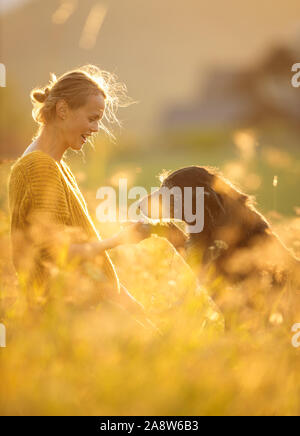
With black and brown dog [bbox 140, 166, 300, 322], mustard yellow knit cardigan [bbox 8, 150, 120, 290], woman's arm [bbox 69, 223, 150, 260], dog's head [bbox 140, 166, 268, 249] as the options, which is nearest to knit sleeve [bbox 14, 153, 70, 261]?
mustard yellow knit cardigan [bbox 8, 150, 120, 290]

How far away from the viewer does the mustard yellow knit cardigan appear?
3361 millimetres

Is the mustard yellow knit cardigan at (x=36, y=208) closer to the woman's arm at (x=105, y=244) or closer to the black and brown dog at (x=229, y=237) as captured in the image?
the woman's arm at (x=105, y=244)

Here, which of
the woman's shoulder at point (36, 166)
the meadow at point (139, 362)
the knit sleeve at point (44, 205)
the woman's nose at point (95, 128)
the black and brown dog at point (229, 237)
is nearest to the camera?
the meadow at point (139, 362)

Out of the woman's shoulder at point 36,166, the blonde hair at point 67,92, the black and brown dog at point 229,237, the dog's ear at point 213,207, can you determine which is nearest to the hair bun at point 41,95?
the blonde hair at point 67,92

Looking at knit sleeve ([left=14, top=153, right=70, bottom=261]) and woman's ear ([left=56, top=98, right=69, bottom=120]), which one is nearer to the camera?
knit sleeve ([left=14, top=153, right=70, bottom=261])

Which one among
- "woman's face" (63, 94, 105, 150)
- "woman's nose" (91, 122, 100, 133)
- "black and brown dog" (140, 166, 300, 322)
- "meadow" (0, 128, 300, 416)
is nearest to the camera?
"meadow" (0, 128, 300, 416)

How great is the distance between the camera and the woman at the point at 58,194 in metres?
3.38

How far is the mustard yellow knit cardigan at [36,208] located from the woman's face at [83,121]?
0.35 meters

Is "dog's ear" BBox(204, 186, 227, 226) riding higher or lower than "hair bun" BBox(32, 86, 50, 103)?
lower

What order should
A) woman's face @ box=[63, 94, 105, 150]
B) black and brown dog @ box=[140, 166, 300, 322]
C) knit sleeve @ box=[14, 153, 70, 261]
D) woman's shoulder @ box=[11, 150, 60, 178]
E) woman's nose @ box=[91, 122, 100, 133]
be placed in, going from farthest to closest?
woman's nose @ box=[91, 122, 100, 133], woman's face @ box=[63, 94, 105, 150], black and brown dog @ box=[140, 166, 300, 322], woman's shoulder @ box=[11, 150, 60, 178], knit sleeve @ box=[14, 153, 70, 261]

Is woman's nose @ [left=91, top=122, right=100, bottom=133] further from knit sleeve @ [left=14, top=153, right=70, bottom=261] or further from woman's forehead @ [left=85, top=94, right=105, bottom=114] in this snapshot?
knit sleeve @ [left=14, top=153, right=70, bottom=261]
